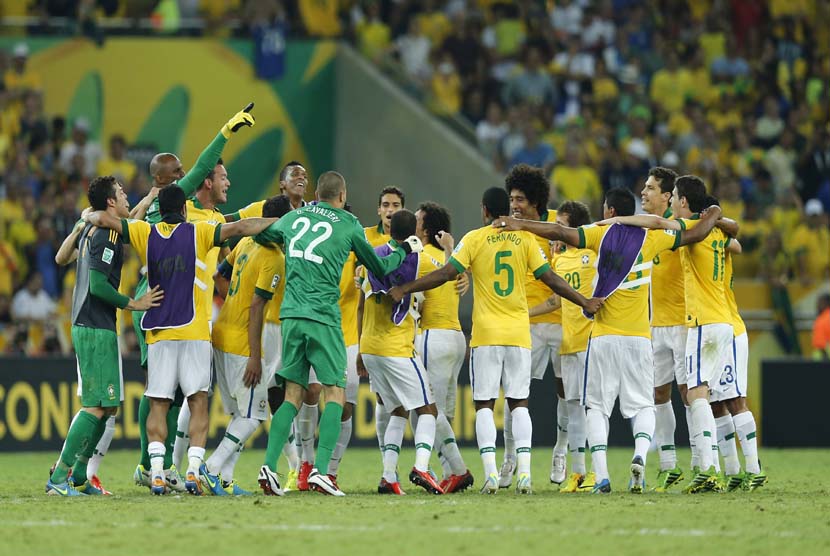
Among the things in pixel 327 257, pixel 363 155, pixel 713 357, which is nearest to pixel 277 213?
pixel 327 257

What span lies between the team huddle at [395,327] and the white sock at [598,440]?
0.03 metres

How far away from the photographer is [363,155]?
84.1 ft

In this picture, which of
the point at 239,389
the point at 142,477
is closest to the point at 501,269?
the point at 239,389

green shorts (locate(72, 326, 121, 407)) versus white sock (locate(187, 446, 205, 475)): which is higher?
green shorts (locate(72, 326, 121, 407))

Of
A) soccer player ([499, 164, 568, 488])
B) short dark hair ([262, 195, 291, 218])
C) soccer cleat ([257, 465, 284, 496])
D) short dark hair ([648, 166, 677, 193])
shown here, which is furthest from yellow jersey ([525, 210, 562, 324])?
soccer cleat ([257, 465, 284, 496])

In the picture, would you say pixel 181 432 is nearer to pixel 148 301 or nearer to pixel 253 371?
pixel 253 371

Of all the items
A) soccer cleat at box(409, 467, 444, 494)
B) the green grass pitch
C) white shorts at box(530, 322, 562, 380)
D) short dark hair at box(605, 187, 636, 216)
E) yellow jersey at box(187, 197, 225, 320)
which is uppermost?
short dark hair at box(605, 187, 636, 216)

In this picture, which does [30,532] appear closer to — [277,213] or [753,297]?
[277,213]

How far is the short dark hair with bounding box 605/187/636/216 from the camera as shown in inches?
498

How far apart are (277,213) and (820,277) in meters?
12.8

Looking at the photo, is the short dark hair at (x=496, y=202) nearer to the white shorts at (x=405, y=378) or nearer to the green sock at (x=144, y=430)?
the white shorts at (x=405, y=378)

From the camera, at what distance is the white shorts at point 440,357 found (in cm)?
1289

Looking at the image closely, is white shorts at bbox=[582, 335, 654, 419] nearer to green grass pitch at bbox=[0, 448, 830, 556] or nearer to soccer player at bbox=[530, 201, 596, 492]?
soccer player at bbox=[530, 201, 596, 492]

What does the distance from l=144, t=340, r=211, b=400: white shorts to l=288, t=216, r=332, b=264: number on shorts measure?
3.40 feet
